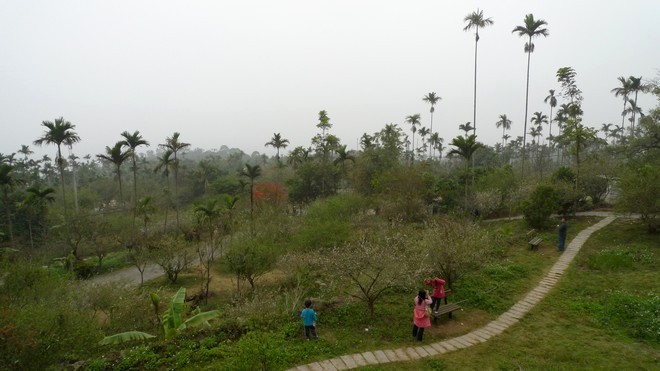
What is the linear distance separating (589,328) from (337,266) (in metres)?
8.73

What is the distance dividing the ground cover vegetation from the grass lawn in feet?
0.31

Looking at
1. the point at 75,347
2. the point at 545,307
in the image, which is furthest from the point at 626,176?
the point at 75,347

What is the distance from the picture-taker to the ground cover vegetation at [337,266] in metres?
10.4

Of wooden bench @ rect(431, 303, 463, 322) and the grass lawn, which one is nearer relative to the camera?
the grass lawn

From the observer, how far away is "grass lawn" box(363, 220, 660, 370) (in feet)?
32.0

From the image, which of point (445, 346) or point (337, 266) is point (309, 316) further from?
point (445, 346)

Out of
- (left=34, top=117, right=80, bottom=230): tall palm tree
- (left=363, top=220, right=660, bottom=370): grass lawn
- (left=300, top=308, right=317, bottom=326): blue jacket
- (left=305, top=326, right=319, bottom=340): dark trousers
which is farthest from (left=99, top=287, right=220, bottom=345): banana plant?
(left=34, top=117, right=80, bottom=230): tall palm tree

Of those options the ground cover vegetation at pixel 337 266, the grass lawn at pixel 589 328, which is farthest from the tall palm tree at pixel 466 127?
the grass lawn at pixel 589 328

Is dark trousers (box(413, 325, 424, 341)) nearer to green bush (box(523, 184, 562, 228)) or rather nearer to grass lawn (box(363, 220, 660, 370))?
grass lawn (box(363, 220, 660, 370))

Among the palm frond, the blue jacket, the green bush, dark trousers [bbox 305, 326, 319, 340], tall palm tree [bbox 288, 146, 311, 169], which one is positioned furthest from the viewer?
tall palm tree [bbox 288, 146, 311, 169]

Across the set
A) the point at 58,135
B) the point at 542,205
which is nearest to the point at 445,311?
the point at 542,205

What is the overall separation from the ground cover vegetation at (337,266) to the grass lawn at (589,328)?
9 centimetres

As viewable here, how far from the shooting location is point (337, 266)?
12.2 meters

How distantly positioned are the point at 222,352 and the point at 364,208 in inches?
935
